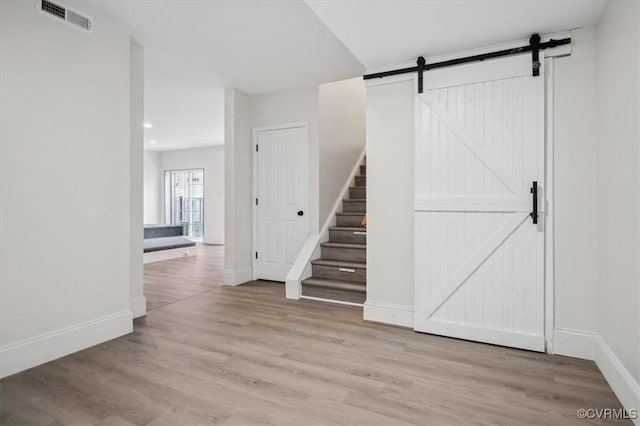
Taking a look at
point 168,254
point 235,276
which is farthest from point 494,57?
point 168,254

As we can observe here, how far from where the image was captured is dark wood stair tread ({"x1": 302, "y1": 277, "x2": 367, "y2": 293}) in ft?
11.9

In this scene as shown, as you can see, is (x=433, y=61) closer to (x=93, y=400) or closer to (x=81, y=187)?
(x=81, y=187)

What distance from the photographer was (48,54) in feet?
7.57

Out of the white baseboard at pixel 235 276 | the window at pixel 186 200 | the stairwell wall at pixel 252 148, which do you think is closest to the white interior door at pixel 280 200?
the stairwell wall at pixel 252 148

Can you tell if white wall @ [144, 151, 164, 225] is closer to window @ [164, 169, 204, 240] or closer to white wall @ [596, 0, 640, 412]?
window @ [164, 169, 204, 240]

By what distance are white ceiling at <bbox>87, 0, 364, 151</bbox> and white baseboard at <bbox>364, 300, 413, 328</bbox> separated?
8.51ft

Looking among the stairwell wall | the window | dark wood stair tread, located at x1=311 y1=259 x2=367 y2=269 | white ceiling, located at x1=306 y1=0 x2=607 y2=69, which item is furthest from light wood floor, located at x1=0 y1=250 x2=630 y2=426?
the window

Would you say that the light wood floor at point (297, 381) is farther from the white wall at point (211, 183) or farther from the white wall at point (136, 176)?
A: the white wall at point (211, 183)

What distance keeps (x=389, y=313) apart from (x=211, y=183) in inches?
302

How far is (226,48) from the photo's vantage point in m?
3.33

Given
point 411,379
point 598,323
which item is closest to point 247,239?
point 411,379

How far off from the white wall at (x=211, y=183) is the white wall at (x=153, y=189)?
93 centimetres

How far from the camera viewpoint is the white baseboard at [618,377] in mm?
1686

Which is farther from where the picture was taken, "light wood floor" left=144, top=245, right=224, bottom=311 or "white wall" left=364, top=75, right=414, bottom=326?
"light wood floor" left=144, top=245, right=224, bottom=311
